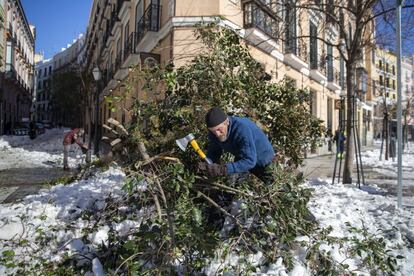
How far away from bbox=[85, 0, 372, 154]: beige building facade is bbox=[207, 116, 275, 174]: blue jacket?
1.94m

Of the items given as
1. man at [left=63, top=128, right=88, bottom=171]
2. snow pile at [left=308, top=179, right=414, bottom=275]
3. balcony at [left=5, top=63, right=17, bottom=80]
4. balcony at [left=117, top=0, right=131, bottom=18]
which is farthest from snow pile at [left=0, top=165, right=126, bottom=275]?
balcony at [left=5, top=63, right=17, bottom=80]

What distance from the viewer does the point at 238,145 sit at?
327cm

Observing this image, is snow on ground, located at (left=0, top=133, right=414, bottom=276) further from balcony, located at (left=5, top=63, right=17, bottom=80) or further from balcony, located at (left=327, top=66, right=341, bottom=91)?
balcony, located at (left=5, top=63, right=17, bottom=80)

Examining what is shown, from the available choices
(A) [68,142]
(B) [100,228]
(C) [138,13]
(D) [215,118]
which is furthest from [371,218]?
(C) [138,13]

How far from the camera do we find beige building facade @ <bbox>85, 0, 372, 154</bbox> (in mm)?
9133

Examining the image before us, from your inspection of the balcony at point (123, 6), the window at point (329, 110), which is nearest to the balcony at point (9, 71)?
the balcony at point (123, 6)

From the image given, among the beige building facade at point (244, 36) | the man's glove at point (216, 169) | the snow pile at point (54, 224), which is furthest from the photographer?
the beige building facade at point (244, 36)

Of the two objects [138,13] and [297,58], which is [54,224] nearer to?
[138,13]

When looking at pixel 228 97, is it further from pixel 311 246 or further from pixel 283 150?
pixel 311 246

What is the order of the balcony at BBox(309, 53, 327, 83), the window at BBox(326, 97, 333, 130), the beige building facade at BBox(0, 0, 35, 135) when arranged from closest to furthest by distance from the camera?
1. the balcony at BBox(309, 53, 327, 83)
2. the window at BBox(326, 97, 333, 130)
3. the beige building facade at BBox(0, 0, 35, 135)

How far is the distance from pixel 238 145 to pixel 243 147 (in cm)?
A: 10

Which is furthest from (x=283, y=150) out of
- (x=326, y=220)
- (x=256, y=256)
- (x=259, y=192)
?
(x=256, y=256)

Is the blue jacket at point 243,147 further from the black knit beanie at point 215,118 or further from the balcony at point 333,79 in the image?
the balcony at point 333,79

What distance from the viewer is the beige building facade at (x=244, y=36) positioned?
913cm
